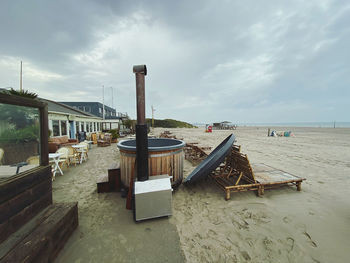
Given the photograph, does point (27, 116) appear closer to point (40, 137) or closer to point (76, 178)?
point (40, 137)

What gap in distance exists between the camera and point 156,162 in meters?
3.63

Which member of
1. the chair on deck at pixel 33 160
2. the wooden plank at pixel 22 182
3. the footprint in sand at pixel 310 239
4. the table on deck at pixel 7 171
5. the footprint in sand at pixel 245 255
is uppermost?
the chair on deck at pixel 33 160

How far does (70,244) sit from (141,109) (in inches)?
113

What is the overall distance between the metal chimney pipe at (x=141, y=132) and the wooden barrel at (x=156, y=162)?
0.78ft

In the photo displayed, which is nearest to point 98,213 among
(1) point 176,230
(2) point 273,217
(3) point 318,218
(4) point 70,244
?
(4) point 70,244

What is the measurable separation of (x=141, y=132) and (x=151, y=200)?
5.14ft

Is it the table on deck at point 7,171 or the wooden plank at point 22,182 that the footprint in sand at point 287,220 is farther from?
the table on deck at point 7,171

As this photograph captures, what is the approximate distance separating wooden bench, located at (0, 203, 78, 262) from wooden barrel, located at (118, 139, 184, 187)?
1.36 metres

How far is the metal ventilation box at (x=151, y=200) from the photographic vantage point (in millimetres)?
2734

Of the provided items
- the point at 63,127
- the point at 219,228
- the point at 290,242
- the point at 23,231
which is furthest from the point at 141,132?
the point at 63,127

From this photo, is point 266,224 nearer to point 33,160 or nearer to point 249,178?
point 249,178


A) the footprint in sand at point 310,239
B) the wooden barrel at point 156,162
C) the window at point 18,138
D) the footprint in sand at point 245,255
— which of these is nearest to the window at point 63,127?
the wooden barrel at point 156,162

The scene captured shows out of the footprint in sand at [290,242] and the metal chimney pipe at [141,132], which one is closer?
the footprint in sand at [290,242]

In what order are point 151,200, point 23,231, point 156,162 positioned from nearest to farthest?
point 23,231 < point 151,200 < point 156,162
